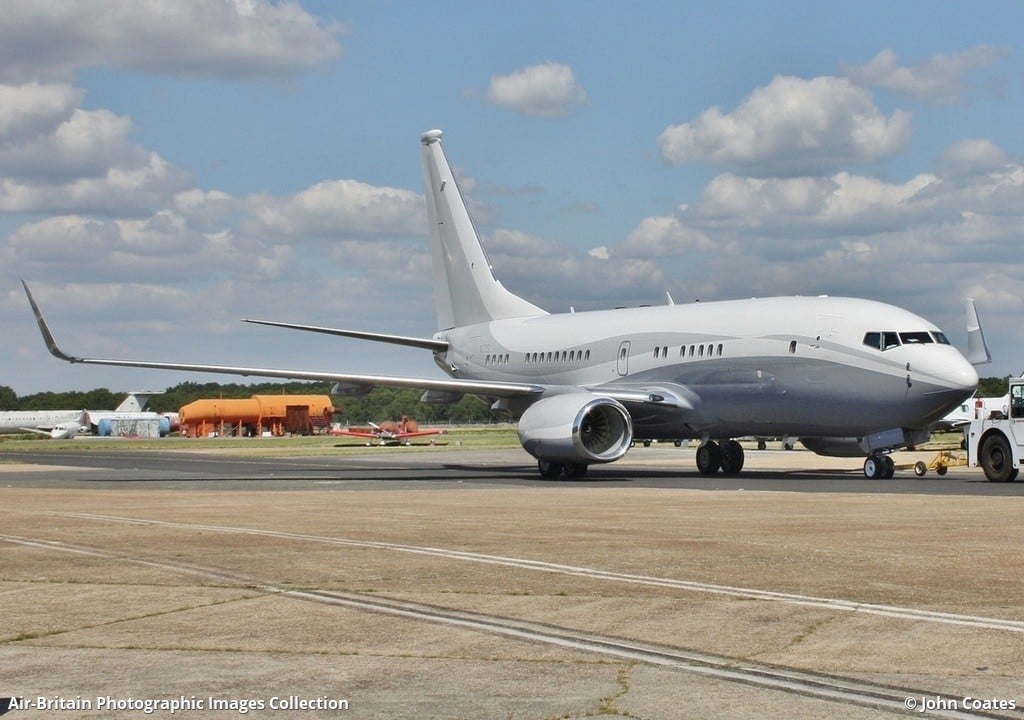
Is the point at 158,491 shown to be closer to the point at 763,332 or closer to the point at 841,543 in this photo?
the point at 763,332

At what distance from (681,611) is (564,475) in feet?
83.7

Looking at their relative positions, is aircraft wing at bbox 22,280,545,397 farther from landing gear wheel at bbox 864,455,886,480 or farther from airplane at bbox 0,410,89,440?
airplane at bbox 0,410,89,440

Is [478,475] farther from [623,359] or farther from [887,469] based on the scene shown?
[887,469]

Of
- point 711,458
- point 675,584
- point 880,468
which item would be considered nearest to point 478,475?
point 711,458

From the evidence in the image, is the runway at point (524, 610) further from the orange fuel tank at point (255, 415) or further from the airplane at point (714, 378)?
the orange fuel tank at point (255, 415)

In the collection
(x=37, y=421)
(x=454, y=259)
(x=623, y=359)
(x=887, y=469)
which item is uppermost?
(x=454, y=259)

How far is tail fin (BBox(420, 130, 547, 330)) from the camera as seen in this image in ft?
150

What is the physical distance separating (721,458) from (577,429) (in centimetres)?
610

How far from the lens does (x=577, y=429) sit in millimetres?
32844

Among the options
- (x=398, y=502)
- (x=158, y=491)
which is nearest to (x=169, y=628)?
(x=398, y=502)

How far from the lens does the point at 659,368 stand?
36.1 metres

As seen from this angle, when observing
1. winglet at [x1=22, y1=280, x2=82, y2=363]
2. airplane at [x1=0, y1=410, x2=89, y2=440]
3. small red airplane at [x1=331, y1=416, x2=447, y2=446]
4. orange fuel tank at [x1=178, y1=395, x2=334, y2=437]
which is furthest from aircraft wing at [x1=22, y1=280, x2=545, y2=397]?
airplane at [x1=0, y1=410, x2=89, y2=440]

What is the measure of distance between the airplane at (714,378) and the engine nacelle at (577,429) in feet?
0.12

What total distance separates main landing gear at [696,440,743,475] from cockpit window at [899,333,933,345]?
7184 millimetres
